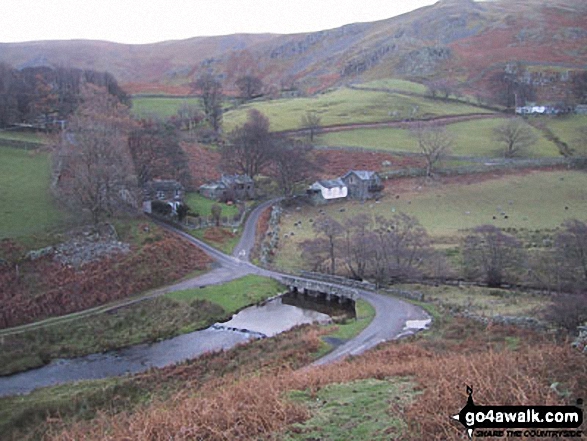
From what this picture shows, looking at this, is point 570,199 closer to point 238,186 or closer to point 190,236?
point 238,186

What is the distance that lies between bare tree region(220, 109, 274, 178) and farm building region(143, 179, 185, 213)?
13.8 metres

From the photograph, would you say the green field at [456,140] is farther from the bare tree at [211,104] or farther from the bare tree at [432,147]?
the bare tree at [211,104]

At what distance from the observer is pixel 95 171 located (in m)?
Answer: 46.1

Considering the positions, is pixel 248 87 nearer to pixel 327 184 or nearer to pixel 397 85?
pixel 397 85

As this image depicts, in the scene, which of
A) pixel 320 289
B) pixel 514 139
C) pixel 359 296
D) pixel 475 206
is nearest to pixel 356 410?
pixel 359 296

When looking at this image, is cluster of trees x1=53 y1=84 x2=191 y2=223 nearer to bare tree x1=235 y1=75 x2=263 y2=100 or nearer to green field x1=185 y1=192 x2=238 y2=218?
green field x1=185 y1=192 x2=238 y2=218

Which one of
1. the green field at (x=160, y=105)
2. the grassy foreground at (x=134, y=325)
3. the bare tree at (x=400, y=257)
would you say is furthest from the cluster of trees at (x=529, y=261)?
the green field at (x=160, y=105)

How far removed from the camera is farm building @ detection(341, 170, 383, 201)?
73.6 m

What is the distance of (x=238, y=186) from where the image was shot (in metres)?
71.5

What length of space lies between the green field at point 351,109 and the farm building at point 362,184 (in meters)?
34.5

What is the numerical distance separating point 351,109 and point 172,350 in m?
97.7

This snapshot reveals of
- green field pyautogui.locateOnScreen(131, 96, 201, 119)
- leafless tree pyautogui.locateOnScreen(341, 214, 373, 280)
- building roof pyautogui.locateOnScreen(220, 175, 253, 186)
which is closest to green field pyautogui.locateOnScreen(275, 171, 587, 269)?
leafless tree pyautogui.locateOnScreen(341, 214, 373, 280)

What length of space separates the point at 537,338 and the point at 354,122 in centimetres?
9173

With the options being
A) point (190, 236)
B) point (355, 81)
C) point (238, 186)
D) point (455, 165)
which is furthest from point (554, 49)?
point (190, 236)
